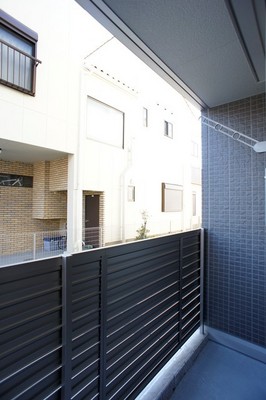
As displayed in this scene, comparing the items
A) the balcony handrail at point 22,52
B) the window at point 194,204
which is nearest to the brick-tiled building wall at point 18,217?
the balcony handrail at point 22,52

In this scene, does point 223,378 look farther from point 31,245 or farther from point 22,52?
point 22,52

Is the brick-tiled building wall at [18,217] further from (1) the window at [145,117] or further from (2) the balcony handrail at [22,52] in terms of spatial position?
(1) the window at [145,117]

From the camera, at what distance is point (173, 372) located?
59.7 inches

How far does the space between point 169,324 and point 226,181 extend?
3.95 feet

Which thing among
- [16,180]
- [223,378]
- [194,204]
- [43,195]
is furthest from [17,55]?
[194,204]

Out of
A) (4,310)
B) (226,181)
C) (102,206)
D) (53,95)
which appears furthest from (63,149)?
(4,310)

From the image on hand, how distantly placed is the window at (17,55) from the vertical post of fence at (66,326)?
3.79m

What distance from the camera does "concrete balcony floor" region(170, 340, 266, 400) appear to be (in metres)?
1.43

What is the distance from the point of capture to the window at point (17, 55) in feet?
11.8

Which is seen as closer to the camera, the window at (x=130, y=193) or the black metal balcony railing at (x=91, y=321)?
the black metal balcony railing at (x=91, y=321)

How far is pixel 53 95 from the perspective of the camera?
14.3 feet

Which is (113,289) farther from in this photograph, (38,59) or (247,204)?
(38,59)

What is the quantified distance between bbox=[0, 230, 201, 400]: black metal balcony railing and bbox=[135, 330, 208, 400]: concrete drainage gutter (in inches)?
2.4

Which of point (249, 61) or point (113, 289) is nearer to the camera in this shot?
point (113, 289)
